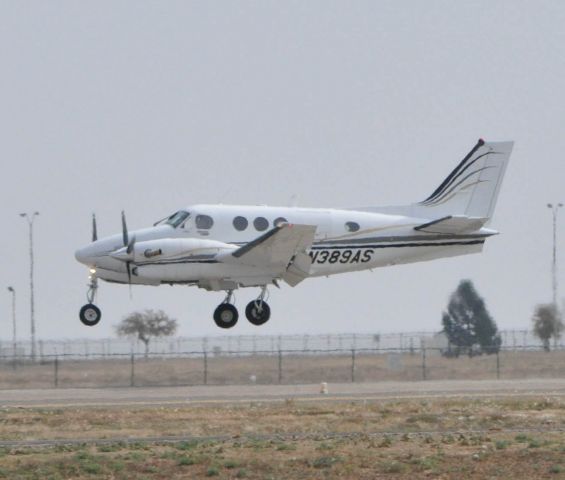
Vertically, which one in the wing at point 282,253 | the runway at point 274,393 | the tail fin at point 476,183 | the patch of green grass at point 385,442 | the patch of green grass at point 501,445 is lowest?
the patch of green grass at point 501,445

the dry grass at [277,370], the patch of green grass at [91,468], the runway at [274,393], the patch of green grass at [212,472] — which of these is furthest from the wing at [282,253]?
the dry grass at [277,370]

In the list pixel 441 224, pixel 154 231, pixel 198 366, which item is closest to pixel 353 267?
pixel 441 224

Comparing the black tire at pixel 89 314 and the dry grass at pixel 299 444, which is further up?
the black tire at pixel 89 314

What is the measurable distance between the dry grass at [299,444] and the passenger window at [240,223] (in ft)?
22.6

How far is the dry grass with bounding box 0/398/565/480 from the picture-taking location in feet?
150

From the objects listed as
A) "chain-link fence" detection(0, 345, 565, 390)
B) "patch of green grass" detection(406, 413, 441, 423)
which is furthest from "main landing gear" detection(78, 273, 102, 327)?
"chain-link fence" detection(0, 345, 565, 390)

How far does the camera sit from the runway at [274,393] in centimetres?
6875

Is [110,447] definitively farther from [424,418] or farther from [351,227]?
[351,227]

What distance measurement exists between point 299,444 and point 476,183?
17258mm

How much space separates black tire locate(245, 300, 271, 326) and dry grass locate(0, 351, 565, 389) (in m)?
25.1

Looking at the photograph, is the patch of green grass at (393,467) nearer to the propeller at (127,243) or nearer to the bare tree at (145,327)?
the propeller at (127,243)

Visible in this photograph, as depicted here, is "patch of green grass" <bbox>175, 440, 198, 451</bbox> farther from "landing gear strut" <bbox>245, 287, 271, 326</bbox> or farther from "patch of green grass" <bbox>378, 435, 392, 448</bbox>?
"landing gear strut" <bbox>245, 287, 271, 326</bbox>

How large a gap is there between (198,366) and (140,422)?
4459 cm

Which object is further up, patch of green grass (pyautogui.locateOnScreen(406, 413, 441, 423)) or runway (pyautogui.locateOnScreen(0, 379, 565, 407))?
runway (pyautogui.locateOnScreen(0, 379, 565, 407))
